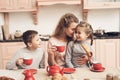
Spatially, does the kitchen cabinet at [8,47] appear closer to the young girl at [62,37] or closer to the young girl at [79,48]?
the young girl at [62,37]

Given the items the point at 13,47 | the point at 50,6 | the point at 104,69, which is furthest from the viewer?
the point at 50,6

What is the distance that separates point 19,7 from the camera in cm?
424

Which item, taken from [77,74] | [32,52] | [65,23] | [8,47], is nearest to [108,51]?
[8,47]

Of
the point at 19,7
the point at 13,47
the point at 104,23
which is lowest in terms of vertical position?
the point at 13,47

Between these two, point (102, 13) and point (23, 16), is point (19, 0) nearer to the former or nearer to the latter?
point (23, 16)

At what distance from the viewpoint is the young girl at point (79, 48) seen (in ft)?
8.48

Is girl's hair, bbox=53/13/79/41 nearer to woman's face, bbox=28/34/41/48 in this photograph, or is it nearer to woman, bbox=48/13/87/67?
woman, bbox=48/13/87/67

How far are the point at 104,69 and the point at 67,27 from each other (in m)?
0.60

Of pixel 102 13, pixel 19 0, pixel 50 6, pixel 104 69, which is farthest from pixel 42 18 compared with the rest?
pixel 104 69

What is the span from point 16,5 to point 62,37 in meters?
1.72

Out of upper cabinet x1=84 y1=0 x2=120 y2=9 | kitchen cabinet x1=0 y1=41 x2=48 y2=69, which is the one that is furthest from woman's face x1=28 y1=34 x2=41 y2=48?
upper cabinet x1=84 y1=0 x2=120 y2=9

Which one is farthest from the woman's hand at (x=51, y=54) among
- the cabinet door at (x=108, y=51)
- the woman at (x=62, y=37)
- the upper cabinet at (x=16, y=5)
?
the upper cabinet at (x=16, y=5)

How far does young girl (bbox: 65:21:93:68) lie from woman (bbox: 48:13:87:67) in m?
0.07

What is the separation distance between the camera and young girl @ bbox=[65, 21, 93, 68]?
8.48ft
